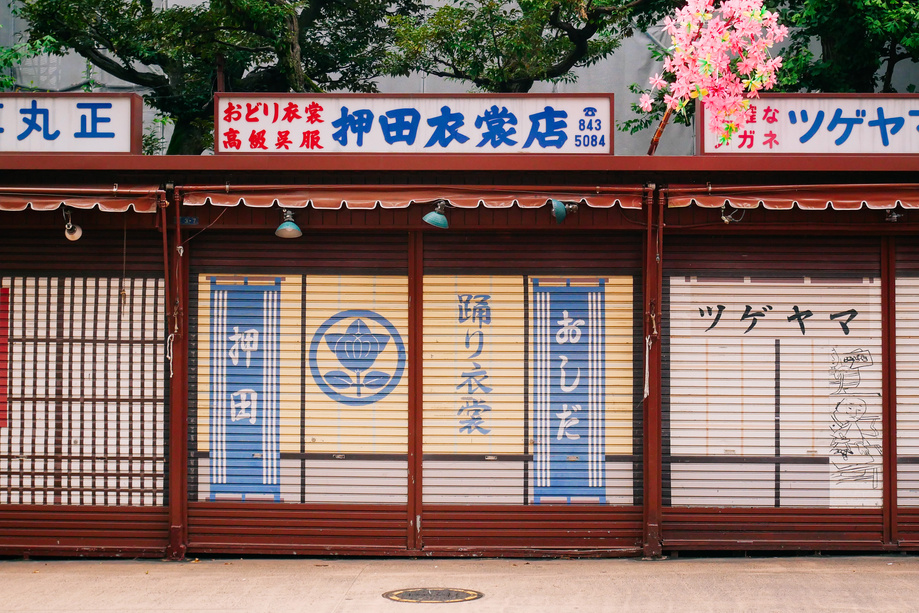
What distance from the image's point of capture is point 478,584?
7570 mm

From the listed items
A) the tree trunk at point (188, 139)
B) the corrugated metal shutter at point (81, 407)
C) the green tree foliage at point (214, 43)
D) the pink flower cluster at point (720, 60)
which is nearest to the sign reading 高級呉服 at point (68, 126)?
the corrugated metal shutter at point (81, 407)

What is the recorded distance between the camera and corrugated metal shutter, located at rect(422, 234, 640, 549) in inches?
336

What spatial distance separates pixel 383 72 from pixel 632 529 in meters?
12.2

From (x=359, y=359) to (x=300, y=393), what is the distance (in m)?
0.69

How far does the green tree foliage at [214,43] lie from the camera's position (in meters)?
15.8

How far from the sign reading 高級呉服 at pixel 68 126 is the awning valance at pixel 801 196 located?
548 cm

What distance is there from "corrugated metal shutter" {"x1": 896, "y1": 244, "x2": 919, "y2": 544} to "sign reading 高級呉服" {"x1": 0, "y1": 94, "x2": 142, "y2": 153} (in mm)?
7847

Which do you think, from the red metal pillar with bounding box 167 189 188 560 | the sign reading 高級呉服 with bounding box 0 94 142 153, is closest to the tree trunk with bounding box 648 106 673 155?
the red metal pillar with bounding box 167 189 188 560

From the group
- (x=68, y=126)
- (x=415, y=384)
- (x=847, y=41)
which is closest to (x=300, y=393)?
(x=415, y=384)

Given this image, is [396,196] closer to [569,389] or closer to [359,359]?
[359,359]

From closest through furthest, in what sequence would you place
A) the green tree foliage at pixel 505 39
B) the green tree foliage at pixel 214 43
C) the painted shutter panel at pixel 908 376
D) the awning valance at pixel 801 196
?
the awning valance at pixel 801 196, the painted shutter panel at pixel 908 376, the green tree foliage at pixel 505 39, the green tree foliage at pixel 214 43

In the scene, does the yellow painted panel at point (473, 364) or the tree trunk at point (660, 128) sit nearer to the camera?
the tree trunk at point (660, 128)

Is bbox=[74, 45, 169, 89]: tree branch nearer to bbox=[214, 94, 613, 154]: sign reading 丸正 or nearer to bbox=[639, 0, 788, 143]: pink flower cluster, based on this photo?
bbox=[214, 94, 613, 154]: sign reading 丸正

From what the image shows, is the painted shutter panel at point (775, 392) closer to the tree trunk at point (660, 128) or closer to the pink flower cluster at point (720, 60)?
the tree trunk at point (660, 128)
